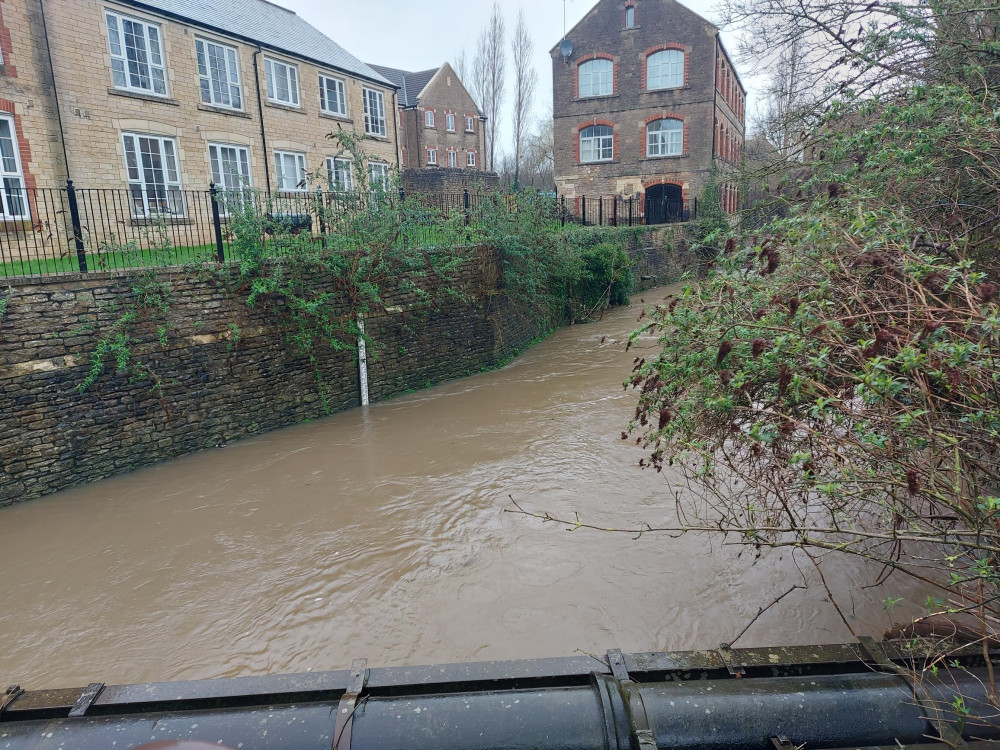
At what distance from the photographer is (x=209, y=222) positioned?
11203 mm

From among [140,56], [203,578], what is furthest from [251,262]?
[140,56]

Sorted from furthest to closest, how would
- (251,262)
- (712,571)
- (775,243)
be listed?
(251,262) → (712,571) → (775,243)

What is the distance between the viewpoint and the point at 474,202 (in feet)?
51.8

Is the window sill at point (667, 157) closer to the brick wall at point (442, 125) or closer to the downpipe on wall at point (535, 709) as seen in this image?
the brick wall at point (442, 125)

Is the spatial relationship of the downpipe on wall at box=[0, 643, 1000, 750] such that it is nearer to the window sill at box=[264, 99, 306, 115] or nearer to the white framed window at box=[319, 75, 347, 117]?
the window sill at box=[264, 99, 306, 115]

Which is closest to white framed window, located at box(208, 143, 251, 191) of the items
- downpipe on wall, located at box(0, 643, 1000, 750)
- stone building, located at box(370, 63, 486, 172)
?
downpipe on wall, located at box(0, 643, 1000, 750)

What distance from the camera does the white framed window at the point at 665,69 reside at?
3186 centimetres

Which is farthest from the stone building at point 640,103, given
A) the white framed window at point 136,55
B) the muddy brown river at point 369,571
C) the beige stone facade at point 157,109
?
the muddy brown river at point 369,571

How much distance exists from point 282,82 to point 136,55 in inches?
193

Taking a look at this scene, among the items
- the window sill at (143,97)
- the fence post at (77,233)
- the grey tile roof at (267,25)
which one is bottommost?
the fence post at (77,233)

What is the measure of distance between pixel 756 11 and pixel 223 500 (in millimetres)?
8449

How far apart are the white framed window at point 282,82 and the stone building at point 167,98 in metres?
0.04

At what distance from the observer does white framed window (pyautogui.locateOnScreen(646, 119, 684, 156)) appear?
32188 mm

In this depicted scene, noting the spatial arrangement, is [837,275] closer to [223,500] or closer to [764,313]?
[764,313]
